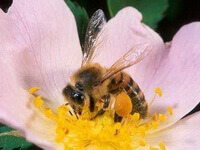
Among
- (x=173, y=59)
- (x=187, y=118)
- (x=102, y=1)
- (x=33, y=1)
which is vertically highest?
(x=33, y=1)

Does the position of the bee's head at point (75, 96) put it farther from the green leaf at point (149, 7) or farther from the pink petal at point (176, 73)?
the green leaf at point (149, 7)

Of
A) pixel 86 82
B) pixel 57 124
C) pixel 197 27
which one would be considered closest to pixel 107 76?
pixel 86 82

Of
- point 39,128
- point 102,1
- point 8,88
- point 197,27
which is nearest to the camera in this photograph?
point 8,88

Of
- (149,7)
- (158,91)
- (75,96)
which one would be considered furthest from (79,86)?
(149,7)

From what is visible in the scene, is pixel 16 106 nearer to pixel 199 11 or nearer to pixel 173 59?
pixel 173 59

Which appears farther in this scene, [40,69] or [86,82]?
[40,69]

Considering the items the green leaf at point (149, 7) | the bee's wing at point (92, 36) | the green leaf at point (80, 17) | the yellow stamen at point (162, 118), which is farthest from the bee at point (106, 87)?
the green leaf at point (149, 7)
